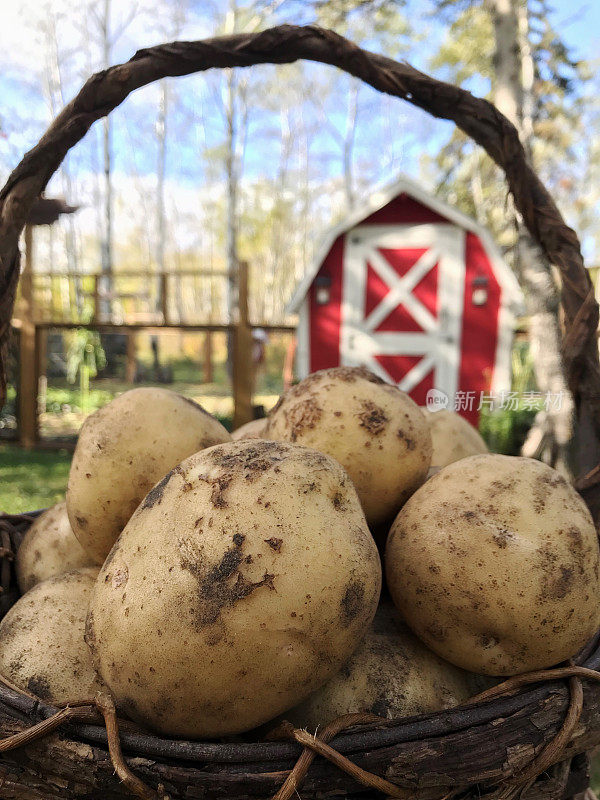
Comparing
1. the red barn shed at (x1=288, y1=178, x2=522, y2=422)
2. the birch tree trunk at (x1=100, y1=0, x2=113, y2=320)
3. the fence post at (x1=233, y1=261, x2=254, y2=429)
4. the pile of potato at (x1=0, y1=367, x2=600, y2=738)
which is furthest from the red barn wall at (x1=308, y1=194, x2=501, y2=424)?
the birch tree trunk at (x1=100, y1=0, x2=113, y2=320)

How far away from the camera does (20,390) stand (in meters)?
6.62

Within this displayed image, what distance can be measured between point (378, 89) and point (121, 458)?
111 cm

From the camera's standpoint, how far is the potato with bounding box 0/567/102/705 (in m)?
1.09

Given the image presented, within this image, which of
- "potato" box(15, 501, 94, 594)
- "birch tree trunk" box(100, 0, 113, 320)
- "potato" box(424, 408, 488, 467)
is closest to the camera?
"potato" box(15, 501, 94, 594)

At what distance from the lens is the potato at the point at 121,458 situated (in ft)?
4.23

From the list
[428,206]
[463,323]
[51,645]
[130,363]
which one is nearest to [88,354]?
[130,363]

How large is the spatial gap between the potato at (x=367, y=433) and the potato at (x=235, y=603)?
288mm

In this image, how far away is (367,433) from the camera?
1294 mm

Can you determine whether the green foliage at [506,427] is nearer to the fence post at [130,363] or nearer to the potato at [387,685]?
the potato at [387,685]

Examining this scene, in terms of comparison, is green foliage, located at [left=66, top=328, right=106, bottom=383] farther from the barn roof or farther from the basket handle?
→ the basket handle

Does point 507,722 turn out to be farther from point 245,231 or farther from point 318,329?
point 245,231

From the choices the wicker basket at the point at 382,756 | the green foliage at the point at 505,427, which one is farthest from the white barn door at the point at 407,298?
the wicker basket at the point at 382,756

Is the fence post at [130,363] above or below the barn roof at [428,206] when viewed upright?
below

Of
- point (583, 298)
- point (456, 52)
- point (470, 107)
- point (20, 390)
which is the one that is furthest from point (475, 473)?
point (456, 52)
